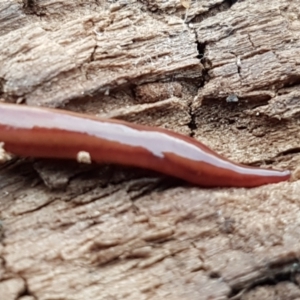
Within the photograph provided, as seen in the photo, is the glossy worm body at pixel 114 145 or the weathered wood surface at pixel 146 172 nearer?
the weathered wood surface at pixel 146 172

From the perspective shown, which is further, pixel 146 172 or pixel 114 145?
pixel 146 172

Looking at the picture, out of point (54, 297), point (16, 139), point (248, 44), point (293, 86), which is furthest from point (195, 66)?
point (54, 297)

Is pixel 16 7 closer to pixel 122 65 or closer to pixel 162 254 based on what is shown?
pixel 122 65

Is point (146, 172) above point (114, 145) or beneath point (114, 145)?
beneath

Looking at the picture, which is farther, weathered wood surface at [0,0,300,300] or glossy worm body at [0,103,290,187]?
glossy worm body at [0,103,290,187]
